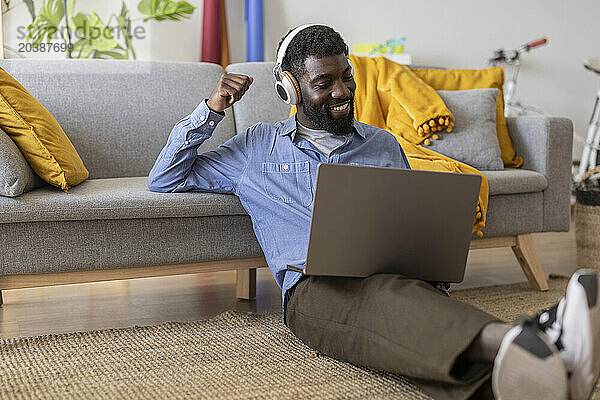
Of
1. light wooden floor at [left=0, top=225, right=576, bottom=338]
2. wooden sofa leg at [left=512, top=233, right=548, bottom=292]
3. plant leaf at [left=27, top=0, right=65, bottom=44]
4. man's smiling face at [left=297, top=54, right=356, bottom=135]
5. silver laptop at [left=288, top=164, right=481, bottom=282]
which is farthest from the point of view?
plant leaf at [left=27, top=0, right=65, bottom=44]

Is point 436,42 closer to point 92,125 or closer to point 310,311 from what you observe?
point 92,125

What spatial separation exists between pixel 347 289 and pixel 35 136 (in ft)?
3.31

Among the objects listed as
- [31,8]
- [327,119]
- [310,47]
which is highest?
[31,8]

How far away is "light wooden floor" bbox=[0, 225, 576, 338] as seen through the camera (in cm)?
207

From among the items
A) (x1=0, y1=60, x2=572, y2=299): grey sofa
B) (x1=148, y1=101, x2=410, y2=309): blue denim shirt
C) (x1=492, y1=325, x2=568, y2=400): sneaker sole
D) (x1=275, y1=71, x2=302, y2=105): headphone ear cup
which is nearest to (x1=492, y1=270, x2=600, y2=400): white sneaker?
(x1=492, y1=325, x2=568, y2=400): sneaker sole

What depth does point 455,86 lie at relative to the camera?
2.88m

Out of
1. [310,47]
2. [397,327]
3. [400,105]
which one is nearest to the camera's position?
[397,327]

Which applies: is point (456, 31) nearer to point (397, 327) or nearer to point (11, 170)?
point (11, 170)

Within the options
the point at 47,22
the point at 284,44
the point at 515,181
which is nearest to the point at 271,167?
the point at 284,44

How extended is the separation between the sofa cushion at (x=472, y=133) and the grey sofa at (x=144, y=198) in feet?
0.42

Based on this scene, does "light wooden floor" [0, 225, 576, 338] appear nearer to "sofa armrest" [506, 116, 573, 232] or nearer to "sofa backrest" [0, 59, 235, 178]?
"sofa armrest" [506, 116, 573, 232]

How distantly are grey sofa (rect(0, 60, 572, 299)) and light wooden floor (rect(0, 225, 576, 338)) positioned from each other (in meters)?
0.16

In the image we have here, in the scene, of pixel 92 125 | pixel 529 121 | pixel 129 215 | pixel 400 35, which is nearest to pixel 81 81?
pixel 92 125

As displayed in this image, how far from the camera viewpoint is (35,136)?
1.92 m
